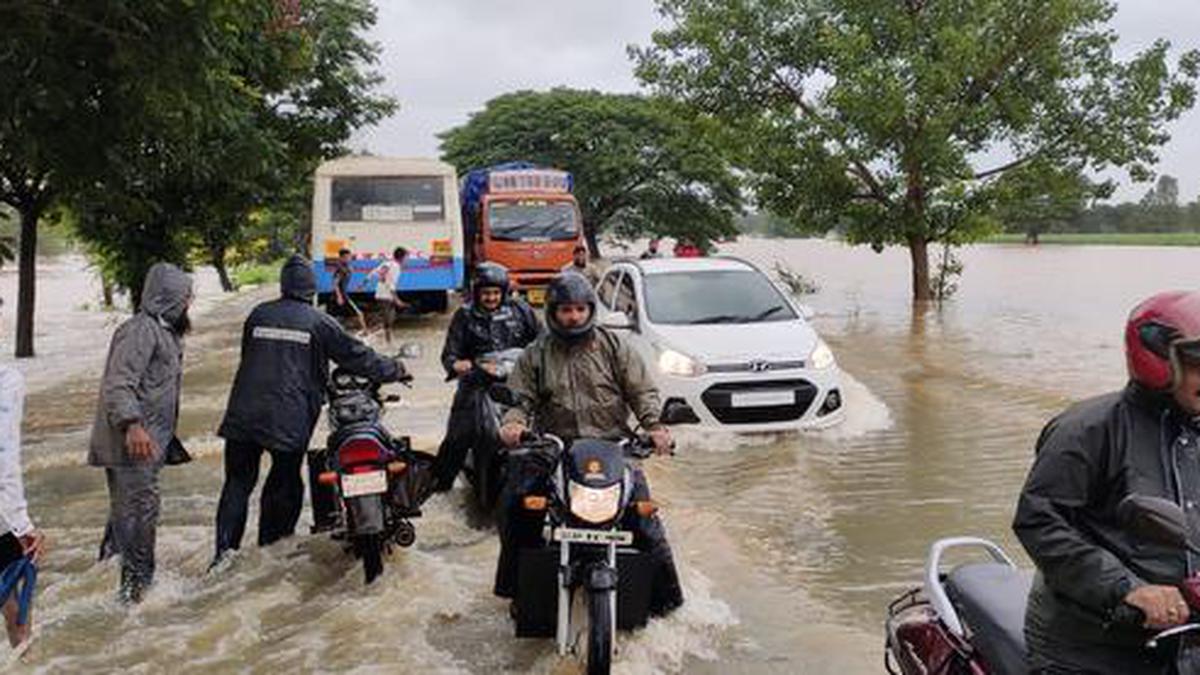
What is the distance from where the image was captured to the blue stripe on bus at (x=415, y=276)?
1962 cm

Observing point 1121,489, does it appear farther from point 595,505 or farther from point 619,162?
point 619,162

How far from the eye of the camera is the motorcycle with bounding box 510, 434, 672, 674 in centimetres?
425

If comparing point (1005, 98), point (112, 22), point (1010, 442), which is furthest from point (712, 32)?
point (112, 22)

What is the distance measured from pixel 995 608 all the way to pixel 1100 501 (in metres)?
0.64

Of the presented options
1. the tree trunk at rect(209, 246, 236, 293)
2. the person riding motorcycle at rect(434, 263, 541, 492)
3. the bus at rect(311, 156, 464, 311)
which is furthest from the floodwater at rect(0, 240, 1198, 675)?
the tree trunk at rect(209, 246, 236, 293)

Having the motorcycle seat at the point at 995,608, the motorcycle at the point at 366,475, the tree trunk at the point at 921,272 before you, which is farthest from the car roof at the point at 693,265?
the tree trunk at the point at 921,272

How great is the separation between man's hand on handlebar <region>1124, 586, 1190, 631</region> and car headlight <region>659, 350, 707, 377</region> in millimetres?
7144

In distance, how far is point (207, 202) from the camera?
21438 millimetres

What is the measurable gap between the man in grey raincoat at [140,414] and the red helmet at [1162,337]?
13.9ft

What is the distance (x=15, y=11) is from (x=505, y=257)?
52.3 ft

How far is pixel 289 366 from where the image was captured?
5816 millimetres

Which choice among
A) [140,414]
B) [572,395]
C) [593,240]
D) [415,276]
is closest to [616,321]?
[572,395]

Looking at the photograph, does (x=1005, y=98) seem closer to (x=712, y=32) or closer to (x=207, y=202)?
(x=712, y=32)

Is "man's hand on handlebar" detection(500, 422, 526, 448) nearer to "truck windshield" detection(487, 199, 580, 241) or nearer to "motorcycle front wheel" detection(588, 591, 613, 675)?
"motorcycle front wheel" detection(588, 591, 613, 675)
